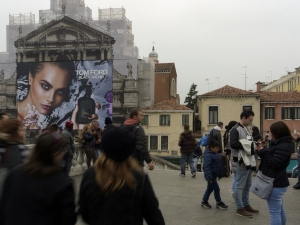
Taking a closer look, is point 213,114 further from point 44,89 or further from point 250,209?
point 250,209

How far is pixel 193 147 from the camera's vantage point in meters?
10.9

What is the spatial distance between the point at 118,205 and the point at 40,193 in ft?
1.75

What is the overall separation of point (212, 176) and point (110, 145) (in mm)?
4357

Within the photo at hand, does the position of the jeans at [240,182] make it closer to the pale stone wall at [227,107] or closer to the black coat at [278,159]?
the black coat at [278,159]

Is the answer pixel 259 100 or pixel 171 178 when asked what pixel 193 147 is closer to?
pixel 171 178

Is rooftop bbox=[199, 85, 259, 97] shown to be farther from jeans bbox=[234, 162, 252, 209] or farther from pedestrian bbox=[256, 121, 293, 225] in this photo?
pedestrian bbox=[256, 121, 293, 225]

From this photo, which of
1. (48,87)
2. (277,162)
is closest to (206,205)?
(277,162)

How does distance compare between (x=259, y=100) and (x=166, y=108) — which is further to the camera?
(x=166, y=108)

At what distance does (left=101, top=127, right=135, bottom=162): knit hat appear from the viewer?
245 cm

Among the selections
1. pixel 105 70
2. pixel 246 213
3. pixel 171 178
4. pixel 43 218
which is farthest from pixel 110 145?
pixel 105 70

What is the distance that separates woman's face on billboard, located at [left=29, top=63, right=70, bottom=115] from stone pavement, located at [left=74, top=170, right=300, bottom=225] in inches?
1246

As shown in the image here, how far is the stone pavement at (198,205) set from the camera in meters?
5.92

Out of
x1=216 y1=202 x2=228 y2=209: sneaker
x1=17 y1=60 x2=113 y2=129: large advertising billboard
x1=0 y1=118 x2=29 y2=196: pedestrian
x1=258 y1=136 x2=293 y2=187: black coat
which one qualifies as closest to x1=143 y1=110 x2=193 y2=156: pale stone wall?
x1=17 y1=60 x2=113 y2=129: large advertising billboard

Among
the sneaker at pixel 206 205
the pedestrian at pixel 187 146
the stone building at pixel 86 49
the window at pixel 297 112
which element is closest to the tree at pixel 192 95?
the stone building at pixel 86 49
